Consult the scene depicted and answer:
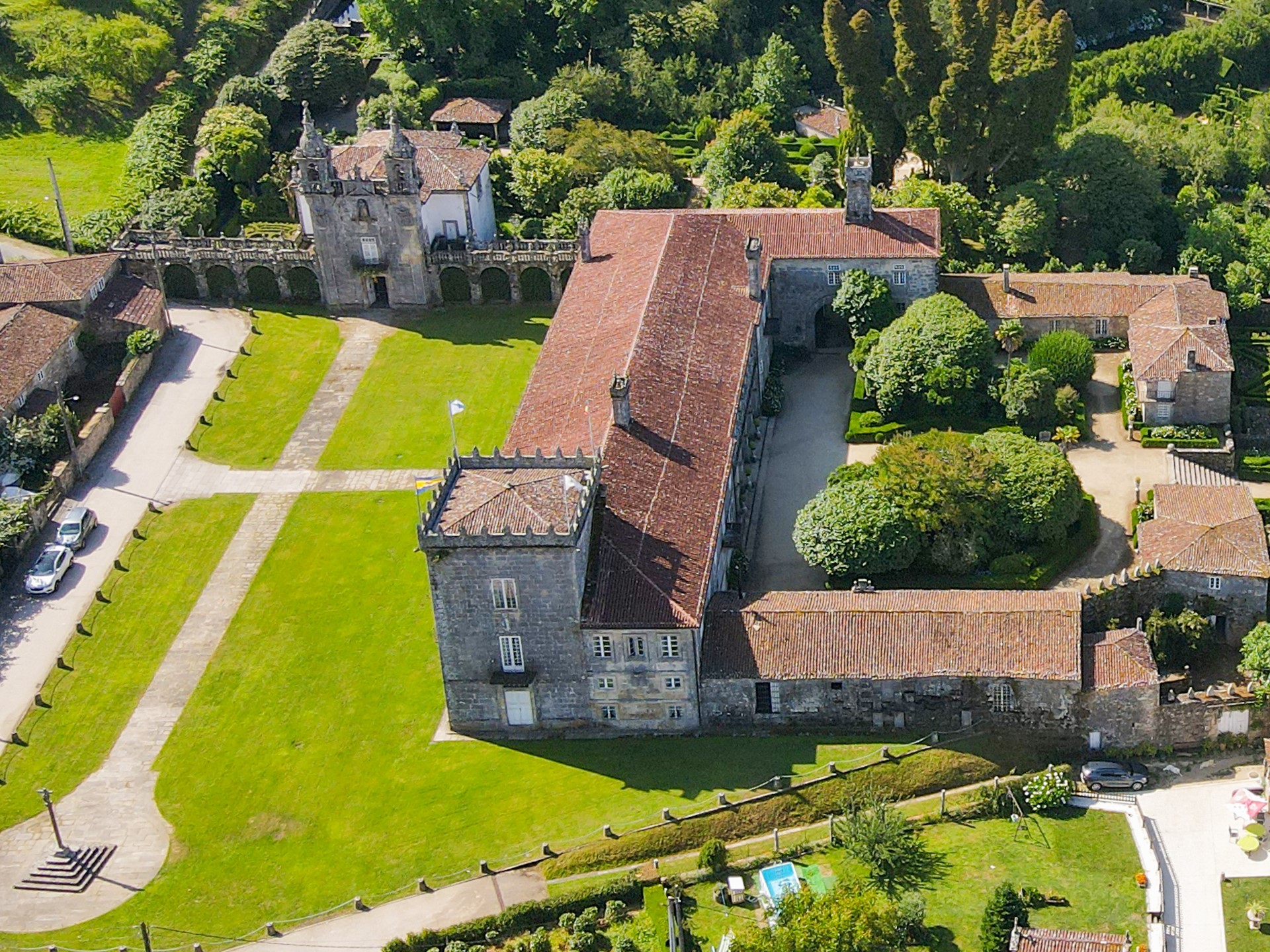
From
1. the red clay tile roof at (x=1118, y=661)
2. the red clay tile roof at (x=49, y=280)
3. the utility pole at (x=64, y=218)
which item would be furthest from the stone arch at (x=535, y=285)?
the red clay tile roof at (x=1118, y=661)

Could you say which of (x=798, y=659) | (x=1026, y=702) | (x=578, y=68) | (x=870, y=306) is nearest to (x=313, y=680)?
(x=798, y=659)

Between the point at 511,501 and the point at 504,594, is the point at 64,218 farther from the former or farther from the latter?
the point at 504,594

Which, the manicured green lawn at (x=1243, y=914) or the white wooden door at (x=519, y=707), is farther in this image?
the white wooden door at (x=519, y=707)

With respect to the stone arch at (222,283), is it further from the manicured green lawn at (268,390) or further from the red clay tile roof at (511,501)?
the red clay tile roof at (511,501)

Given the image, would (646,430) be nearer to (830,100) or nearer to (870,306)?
(870,306)

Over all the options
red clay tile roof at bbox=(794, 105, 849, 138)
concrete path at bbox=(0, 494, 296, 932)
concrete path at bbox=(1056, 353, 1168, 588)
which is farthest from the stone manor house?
red clay tile roof at bbox=(794, 105, 849, 138)

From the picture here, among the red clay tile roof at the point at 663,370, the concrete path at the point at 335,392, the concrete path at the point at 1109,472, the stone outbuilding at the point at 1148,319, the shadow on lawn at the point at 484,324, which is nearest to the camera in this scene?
the red clay tile roof at the point at 663,370

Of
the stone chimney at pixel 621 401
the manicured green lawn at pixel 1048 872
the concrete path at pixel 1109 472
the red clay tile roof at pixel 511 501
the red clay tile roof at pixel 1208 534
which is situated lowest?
the manicured green lawn at pixel 1048 872

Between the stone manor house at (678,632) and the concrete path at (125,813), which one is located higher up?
the stone manor house at (678,632)
